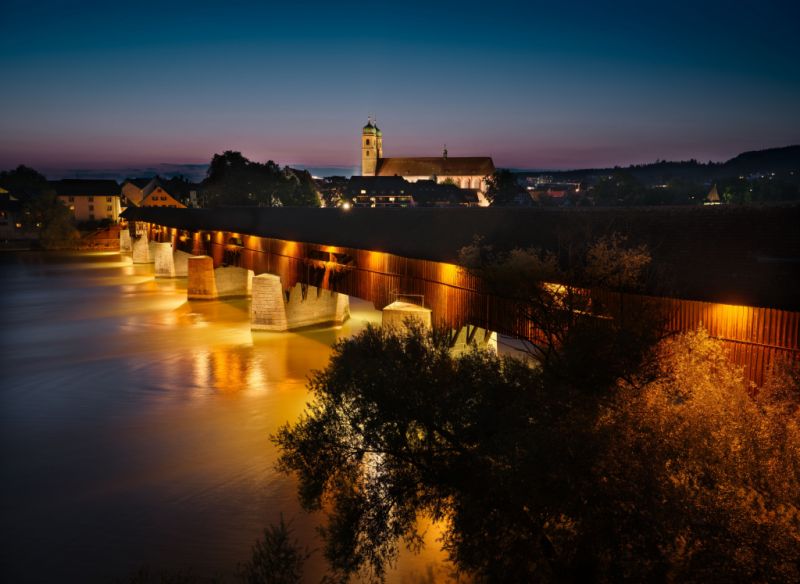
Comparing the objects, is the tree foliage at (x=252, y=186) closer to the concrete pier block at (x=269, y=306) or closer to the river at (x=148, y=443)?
the river at (x=148, y=443)

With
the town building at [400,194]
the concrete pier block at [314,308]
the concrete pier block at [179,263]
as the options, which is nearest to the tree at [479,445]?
the concrete pier block at [314,308]

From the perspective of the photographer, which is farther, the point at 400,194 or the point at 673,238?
the point at 400,194

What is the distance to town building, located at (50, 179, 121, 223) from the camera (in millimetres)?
107500

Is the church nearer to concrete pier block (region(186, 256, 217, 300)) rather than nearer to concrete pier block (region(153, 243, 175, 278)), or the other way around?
concrete pier block (region(153, 243, 175, 278))

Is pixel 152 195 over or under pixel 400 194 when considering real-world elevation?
under

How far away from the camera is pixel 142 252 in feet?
242

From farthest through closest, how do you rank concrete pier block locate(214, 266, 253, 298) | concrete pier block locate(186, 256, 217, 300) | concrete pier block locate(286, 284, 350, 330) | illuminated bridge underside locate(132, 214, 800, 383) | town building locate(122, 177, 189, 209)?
town building locate(122, 177, 189, 209) < concrete pier block locate(214, 266, 253, 298) < concrete pier block locate(186, 256, 217, 300) < concrete pier block locate(286, 284, 350, 330) < illuminated bridge underside locate(132, 214, 800, 383)

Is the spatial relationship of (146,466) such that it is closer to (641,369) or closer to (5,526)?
(5,526)

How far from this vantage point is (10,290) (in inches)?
2126

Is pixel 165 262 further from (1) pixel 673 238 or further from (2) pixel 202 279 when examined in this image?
(1) pixel 673 238

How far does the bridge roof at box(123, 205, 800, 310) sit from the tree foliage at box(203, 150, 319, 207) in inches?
2416

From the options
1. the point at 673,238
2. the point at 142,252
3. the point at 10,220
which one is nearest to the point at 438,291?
the point at 673,238

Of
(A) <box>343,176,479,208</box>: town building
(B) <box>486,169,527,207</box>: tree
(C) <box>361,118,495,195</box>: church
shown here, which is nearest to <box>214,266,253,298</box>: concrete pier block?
(B) <box>486,169,527,207</box>: tree

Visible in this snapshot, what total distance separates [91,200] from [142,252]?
145 ft
